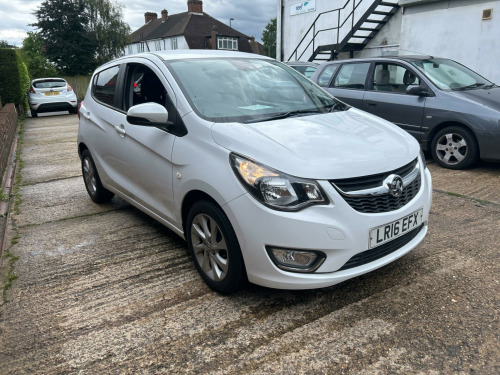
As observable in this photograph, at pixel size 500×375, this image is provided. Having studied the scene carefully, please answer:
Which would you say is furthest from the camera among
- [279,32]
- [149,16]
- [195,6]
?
[149,16]

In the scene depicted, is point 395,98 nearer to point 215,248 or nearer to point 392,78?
point 392,78

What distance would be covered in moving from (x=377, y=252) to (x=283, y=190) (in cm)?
75

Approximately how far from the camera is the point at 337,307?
2791 mm

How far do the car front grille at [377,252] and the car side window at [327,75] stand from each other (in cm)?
536

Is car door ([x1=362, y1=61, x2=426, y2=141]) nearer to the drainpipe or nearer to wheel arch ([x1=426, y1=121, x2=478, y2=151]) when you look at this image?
wheel arch ([x1=426, y1=121, x2=478, y2=151])

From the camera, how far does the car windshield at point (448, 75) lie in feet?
20.7

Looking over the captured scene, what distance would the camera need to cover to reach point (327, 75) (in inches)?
307

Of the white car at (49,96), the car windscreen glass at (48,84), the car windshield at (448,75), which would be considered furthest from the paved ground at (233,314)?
the car windscreen glass at (48,84)

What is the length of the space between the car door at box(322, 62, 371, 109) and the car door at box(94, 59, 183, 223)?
4.34 meters

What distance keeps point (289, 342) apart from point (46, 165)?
6.53 m

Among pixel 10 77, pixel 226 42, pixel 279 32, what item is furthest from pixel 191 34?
pixel 10 77


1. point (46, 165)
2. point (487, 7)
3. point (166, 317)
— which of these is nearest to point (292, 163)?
point (166, 317)

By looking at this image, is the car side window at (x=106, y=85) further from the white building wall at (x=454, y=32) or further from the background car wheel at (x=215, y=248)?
the white building wall at (x=454, y=32)

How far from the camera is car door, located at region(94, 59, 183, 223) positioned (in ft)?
10.7
